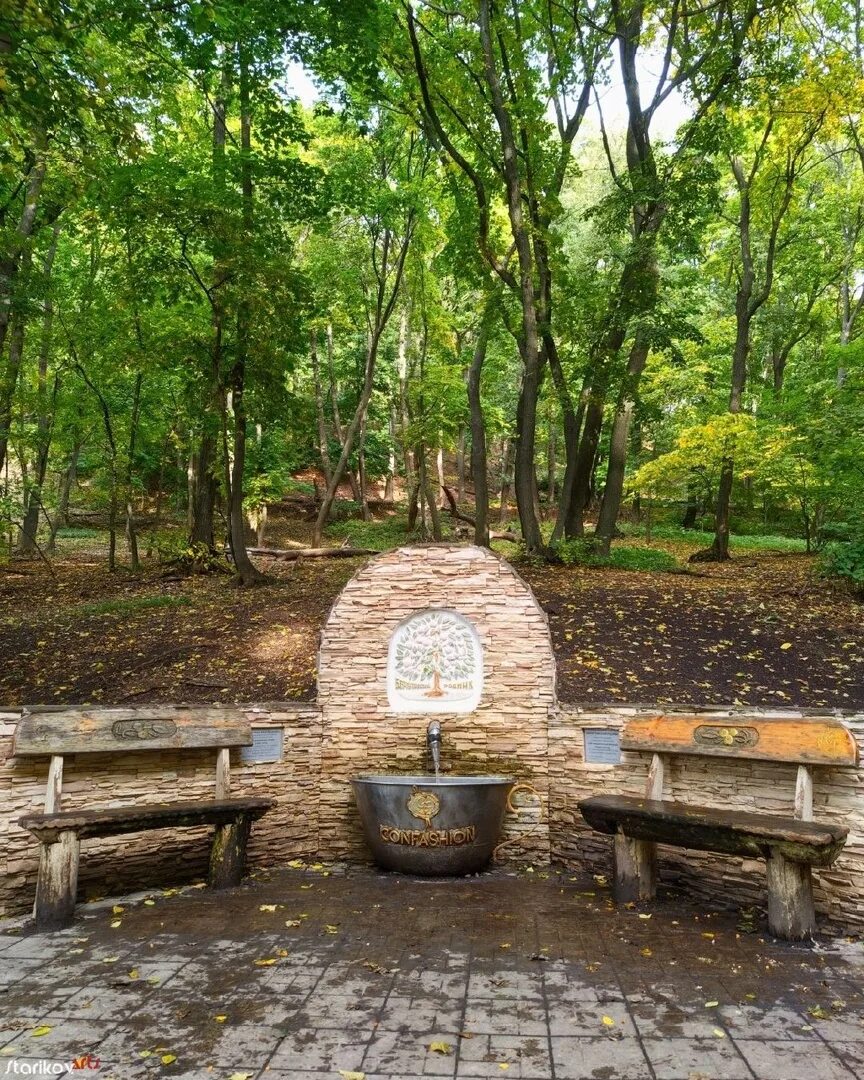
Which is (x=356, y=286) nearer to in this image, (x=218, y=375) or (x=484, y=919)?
(x=218, y=375)

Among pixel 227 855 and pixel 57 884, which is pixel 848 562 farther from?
pixel 57 884

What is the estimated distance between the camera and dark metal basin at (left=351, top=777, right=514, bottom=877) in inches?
160

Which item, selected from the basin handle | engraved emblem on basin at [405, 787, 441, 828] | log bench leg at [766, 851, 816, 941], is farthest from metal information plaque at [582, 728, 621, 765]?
log bench leg at [766, 851, 816, 941]

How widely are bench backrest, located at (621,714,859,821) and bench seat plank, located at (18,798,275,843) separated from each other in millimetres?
2347

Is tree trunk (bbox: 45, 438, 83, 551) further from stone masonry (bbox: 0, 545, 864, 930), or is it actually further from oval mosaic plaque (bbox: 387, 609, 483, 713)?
oval mosaic plaque (bbox: 387, 609, 483, 713)

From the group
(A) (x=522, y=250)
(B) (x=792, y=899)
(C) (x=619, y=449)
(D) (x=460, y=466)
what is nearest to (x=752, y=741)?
(B) (x=792, y=899)

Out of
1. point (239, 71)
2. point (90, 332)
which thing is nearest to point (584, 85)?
point (239, 71)

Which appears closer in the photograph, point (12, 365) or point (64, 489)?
point (12, 365)

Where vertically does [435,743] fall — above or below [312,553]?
below

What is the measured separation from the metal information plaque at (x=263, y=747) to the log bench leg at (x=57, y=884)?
119cm

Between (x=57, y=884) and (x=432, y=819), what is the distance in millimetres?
2021

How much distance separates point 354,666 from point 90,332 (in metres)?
9.67

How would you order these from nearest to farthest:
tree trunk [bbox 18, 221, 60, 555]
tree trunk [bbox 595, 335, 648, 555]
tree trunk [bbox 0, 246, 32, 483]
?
tree trunk [bbox 0, 246, 32, 483] < tree trunk [bbox 595, 335, 648, 555] < tree trunk [bbox 18, 221, 60, 555]

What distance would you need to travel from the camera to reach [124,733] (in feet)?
13.3
